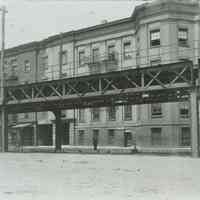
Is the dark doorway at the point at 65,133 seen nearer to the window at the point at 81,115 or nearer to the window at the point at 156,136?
the window at the point at 81,115

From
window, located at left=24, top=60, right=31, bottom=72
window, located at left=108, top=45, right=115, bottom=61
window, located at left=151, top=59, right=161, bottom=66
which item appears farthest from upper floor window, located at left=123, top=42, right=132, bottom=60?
window, located at left=24, top=60, right=31, bottom=72

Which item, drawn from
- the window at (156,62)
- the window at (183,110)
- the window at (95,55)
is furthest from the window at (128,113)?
the window at (95,55)

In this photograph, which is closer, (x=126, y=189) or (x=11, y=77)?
(x=126, y=189)

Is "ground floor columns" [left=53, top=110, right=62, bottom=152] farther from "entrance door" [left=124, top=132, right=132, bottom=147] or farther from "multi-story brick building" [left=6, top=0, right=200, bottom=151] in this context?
"entrance door" [left=124, top=132, right=132, bottom=147]

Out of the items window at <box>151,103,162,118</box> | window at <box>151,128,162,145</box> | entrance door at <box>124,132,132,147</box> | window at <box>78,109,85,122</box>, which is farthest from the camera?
window at <box>78,109,85,122</box>

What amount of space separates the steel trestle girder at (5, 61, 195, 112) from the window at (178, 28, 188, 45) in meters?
11.7

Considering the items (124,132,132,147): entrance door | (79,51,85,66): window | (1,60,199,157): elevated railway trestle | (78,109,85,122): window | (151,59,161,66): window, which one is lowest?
(124,132,132,147): entrance door

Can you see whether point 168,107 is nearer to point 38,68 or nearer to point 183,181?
point 38,68

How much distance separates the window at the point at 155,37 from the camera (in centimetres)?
4428

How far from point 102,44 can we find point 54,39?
864 cm

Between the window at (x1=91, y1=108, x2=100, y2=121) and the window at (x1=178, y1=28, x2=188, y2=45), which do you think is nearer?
the window at (x1=178, y1=28, x2=188, y2=45)

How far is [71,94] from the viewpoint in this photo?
34.7m

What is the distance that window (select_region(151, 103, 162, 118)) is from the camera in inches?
1729

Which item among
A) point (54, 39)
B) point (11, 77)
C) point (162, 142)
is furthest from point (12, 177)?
point (11, 77)
